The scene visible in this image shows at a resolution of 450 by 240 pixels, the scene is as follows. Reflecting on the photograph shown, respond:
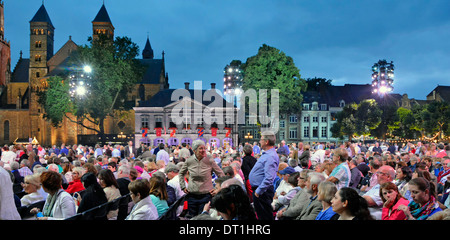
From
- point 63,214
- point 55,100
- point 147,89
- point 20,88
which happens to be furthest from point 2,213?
point 20,88

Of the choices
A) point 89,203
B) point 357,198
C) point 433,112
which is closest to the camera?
point 357,198

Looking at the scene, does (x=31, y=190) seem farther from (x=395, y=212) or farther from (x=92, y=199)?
(x=395, y=212)

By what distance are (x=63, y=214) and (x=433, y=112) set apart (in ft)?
159

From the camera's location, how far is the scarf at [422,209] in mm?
5117

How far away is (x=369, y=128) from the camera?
49875mm

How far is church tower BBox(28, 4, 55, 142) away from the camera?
6297cm

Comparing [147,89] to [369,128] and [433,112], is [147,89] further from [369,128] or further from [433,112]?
[433,112]

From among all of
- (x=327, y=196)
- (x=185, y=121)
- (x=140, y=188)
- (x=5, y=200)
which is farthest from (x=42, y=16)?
(x=327, y=196)

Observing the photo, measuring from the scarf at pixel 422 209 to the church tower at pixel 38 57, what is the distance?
2550 inches

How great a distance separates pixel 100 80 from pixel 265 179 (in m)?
40.3

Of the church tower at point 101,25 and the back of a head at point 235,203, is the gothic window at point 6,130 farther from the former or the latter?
the back of a head at point 235,203

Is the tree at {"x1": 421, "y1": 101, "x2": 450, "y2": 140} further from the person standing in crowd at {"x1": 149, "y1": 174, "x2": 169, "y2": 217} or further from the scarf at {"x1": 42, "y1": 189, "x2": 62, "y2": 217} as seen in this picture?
the scarf at {"x1": 42, "y1": 189, "x2": 62, "y2": 217}

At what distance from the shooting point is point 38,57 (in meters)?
64.5

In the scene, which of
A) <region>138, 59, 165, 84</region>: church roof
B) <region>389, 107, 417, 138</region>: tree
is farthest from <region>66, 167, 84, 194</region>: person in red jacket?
<region>138, 59, 165, 84</region>: church roof
